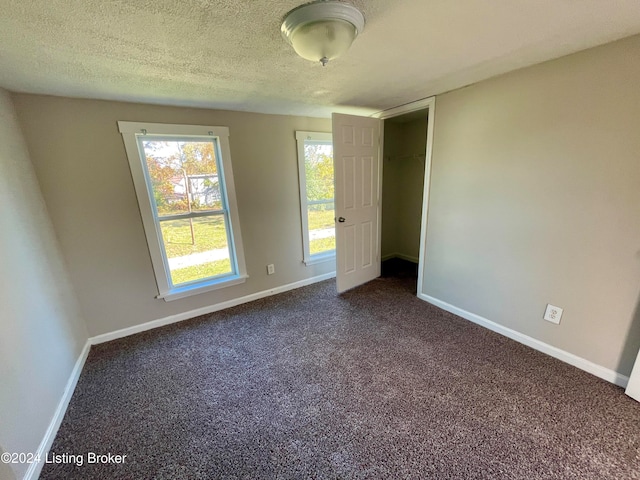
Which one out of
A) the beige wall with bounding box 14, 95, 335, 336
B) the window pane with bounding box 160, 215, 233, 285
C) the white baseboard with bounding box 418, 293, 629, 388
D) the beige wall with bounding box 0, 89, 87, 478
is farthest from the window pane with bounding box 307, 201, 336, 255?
the beige wall with bounding box 0, 89, 87, 478

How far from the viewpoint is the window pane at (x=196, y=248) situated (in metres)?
2.52

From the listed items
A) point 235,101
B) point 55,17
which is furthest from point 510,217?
point 55,17

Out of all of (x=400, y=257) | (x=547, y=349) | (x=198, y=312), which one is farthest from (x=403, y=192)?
(x=198, y=312)

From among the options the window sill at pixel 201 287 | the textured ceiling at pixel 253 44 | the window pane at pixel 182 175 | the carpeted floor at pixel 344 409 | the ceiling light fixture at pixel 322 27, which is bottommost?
the carpeted floor at pixel 344 409

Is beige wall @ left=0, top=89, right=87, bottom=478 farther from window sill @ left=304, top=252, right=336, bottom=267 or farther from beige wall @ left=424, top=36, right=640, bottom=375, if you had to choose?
beige wall @ left=424, top=36, right=640, bottom=375

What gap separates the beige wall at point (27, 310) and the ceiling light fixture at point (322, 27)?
1930 mm

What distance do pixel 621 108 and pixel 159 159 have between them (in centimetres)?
336

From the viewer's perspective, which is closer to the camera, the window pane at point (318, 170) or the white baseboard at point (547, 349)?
the white baseboard at point (547, 349)

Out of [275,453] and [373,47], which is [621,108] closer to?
[373,47]

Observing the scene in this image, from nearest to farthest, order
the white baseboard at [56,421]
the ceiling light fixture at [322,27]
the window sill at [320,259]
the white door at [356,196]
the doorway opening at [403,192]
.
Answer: the ceiling light fixture at [322,27], the white baseboard at [56,421], the white door at [356,196], the window sill at [320,259], the doorway opening at [403,192]

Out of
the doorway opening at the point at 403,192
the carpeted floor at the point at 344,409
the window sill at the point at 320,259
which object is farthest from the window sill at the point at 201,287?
the doorway opening at the point at 403,192

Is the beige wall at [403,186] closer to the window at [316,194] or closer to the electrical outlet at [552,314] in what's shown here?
the window at [316,194]

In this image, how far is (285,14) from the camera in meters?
1.05

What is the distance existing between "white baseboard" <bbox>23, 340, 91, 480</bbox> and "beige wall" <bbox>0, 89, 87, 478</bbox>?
3 centimetres
